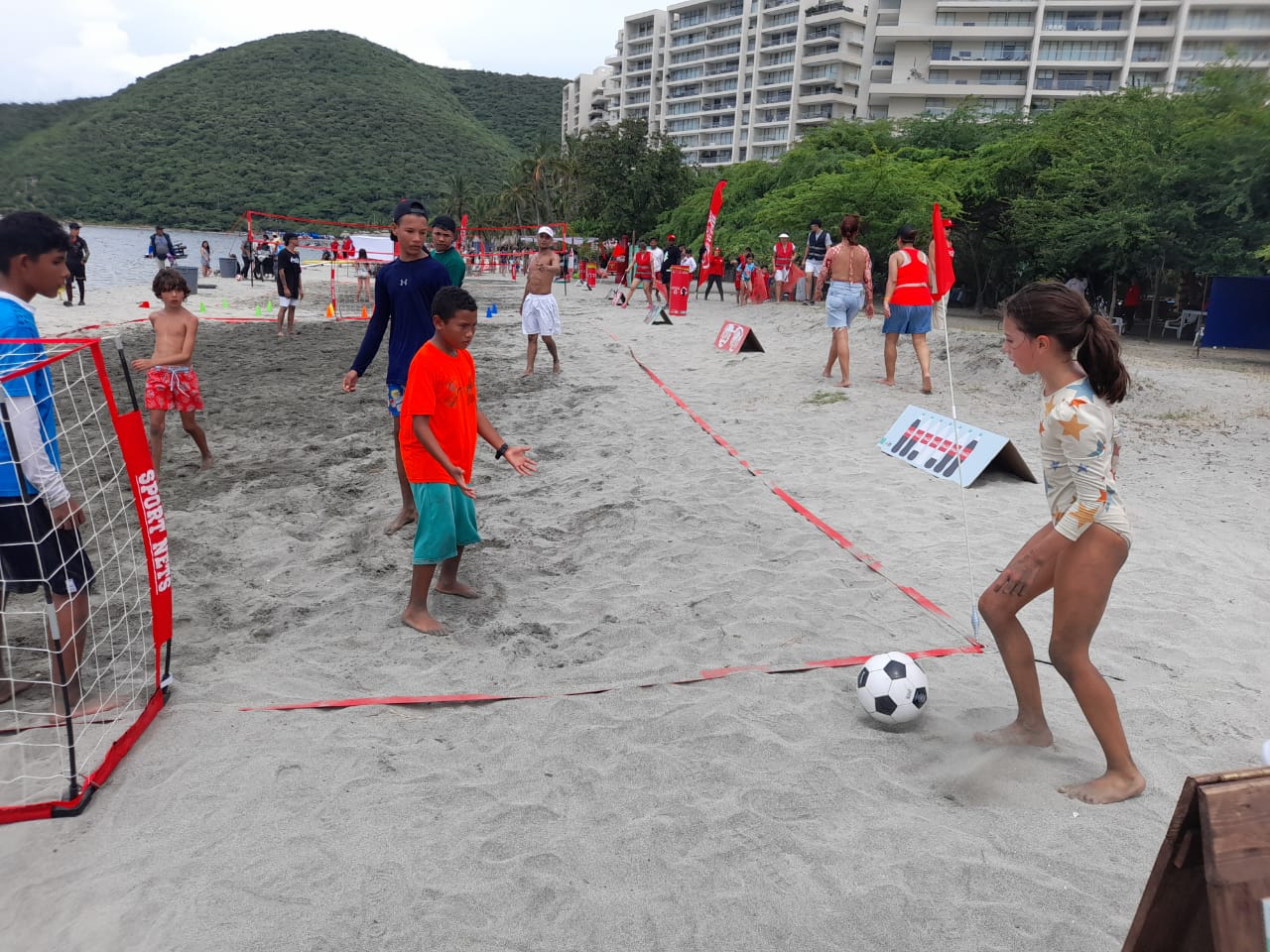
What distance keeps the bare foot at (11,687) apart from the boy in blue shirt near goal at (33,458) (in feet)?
1.35

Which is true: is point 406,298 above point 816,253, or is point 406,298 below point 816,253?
below

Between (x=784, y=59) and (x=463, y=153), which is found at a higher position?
(x=784, y=59)

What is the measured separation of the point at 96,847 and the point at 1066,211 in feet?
61.4

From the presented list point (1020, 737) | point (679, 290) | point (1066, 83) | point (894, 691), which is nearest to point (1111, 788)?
point (1020, 737)

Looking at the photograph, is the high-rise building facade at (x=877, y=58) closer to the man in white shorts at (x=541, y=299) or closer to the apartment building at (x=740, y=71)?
the apartment building at (x=740, y=71)

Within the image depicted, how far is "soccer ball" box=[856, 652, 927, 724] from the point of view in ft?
9.98

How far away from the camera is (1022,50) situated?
57.0 metres

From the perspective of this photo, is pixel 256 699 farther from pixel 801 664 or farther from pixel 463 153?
pixel 463 153

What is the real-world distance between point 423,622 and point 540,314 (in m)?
6.68

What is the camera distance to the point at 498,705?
10.7 feet

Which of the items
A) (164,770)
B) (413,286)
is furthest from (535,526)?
(164,770)

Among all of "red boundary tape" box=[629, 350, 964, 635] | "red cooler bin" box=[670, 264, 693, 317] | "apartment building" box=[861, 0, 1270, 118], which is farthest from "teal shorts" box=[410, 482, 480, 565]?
"apartment building" box=[861, 0, 1270, 118]


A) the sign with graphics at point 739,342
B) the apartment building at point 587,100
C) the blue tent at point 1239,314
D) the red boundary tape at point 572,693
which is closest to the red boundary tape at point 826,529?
the red boundary tape at point 572,693

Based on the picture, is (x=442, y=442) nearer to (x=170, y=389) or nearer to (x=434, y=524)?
(x=434, y=524)
